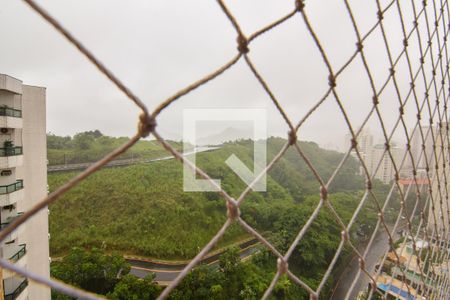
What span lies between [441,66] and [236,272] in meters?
4.87

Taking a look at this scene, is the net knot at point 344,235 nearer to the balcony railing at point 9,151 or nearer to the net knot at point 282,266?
the net knot at point 282,266

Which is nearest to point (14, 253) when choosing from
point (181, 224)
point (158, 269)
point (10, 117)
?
point (10, 117)

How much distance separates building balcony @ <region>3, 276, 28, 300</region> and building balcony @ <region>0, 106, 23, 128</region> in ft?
4.45

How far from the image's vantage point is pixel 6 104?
2346mm

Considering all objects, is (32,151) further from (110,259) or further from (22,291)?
(110,259)

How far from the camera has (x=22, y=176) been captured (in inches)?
106

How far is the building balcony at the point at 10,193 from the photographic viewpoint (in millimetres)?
2184

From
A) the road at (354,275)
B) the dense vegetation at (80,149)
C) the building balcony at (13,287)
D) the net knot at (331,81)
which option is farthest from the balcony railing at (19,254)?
the road at (354,275)

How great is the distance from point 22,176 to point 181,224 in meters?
4.36

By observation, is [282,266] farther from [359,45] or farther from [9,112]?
[9,112]

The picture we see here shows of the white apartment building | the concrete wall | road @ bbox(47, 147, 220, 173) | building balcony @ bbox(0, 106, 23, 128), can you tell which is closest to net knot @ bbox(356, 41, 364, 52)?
the white apartment building

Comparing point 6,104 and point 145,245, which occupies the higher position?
point 6,104

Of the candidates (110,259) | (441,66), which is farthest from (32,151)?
(441,66)

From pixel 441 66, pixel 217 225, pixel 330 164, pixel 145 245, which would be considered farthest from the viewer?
pixel 330 164
